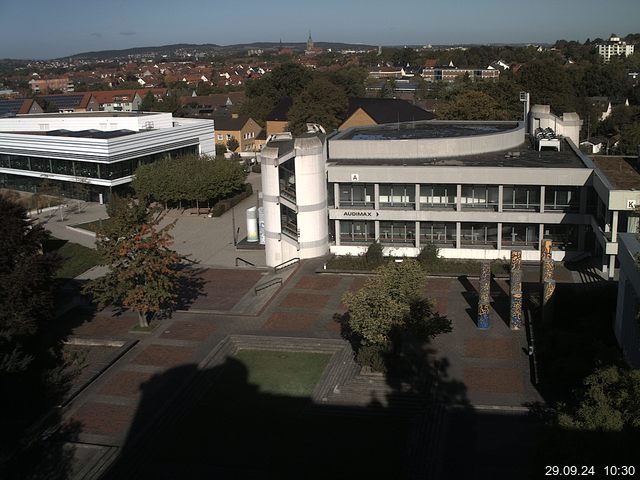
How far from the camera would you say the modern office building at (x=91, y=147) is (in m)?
53.7

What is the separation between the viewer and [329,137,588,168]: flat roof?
35.1 m

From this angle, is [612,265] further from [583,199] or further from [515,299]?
[515,299]

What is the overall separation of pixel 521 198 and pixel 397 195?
598cm

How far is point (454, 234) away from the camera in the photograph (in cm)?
3512

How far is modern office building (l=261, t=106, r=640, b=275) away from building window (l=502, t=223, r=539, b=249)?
0.16ft

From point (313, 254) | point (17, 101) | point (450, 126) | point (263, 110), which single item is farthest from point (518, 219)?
point (17, 101)

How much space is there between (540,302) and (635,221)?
16.2 feet

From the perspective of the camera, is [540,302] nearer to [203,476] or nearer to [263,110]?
[203,476]

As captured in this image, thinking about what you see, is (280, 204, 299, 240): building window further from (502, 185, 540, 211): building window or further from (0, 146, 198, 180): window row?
(0, 146, 198, 180): window row

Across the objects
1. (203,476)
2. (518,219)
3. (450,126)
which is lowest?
(203,476)

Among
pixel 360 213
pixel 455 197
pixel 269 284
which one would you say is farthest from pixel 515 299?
pixel 360 213

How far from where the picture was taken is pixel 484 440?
A: 18.4m

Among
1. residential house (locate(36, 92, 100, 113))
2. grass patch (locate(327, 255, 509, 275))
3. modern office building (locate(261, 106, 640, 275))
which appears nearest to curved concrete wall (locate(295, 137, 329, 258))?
modern office building (locate(261, 106, 640, 275))

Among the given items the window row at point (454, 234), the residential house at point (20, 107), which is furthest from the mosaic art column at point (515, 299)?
the residential house at point (20, 107)
